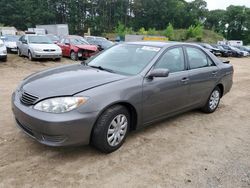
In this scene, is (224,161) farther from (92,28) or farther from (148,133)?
(92,28)

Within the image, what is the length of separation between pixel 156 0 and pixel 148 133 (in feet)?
301

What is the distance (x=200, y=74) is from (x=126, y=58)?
158 centimetres

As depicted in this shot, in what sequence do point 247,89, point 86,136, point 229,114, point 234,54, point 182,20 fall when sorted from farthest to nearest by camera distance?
point 182,20
point 234,54
point 247,89
point 229,114
point 86,136

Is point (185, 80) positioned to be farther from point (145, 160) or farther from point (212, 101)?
point (145, 160)

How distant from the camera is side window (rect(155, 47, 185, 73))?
14.6 ft

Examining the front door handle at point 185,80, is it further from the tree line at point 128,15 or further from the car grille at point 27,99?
the tree line at point 128,15

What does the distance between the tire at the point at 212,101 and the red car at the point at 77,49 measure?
1035 cm

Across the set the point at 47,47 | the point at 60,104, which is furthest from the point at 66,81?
the point at 47,47

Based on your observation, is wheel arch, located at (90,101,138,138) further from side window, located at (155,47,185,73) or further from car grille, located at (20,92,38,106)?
car grille, located at (20,92,38,106)

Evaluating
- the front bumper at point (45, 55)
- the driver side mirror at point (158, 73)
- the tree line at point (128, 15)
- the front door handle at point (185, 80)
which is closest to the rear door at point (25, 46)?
the front bumper at point (45, 55)

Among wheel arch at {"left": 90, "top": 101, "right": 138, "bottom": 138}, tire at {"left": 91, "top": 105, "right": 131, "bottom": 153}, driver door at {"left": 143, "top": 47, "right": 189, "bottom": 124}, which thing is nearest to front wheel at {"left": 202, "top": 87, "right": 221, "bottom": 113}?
driver door at {"left": 143, "top": 47, "right": 189, "bottom": 124}

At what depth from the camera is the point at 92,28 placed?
8200 centimetres

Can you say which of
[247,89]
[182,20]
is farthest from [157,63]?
[182,20]

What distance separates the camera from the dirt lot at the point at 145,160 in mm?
3168
